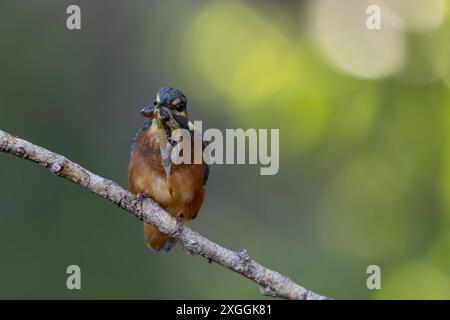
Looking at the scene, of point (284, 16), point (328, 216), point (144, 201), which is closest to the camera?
point (144, 201)

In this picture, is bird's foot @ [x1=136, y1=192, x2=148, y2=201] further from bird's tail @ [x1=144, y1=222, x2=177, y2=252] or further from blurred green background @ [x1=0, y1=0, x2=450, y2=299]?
blurred green background @ [x1=0, y1=0, x2=450, y2=299]

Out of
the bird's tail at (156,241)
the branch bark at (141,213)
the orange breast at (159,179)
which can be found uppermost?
the orange breast at (159,179)

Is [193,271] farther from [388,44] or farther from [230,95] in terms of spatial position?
[388,44]

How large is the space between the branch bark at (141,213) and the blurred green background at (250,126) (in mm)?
1848

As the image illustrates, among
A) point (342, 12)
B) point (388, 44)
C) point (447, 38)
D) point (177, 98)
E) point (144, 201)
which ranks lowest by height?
point (144, 201)

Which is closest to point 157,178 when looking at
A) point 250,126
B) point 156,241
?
point 156,241

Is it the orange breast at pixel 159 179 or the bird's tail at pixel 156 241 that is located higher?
the orange breast at pixel 159 179

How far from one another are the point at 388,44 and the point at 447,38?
1.10 meters

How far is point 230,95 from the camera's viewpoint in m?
7.86

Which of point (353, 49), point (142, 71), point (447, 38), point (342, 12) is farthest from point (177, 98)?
point (142, 71)

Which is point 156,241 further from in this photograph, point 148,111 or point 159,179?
point 148,111

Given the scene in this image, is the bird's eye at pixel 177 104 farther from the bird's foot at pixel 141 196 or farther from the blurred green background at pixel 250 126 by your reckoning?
the blurred green background at pixel 250 126

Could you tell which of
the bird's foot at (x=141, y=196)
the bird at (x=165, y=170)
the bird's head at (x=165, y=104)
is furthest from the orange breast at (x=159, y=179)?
the bird's head at (x=165, y=104)

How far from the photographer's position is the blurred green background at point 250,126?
6078 millimetres
